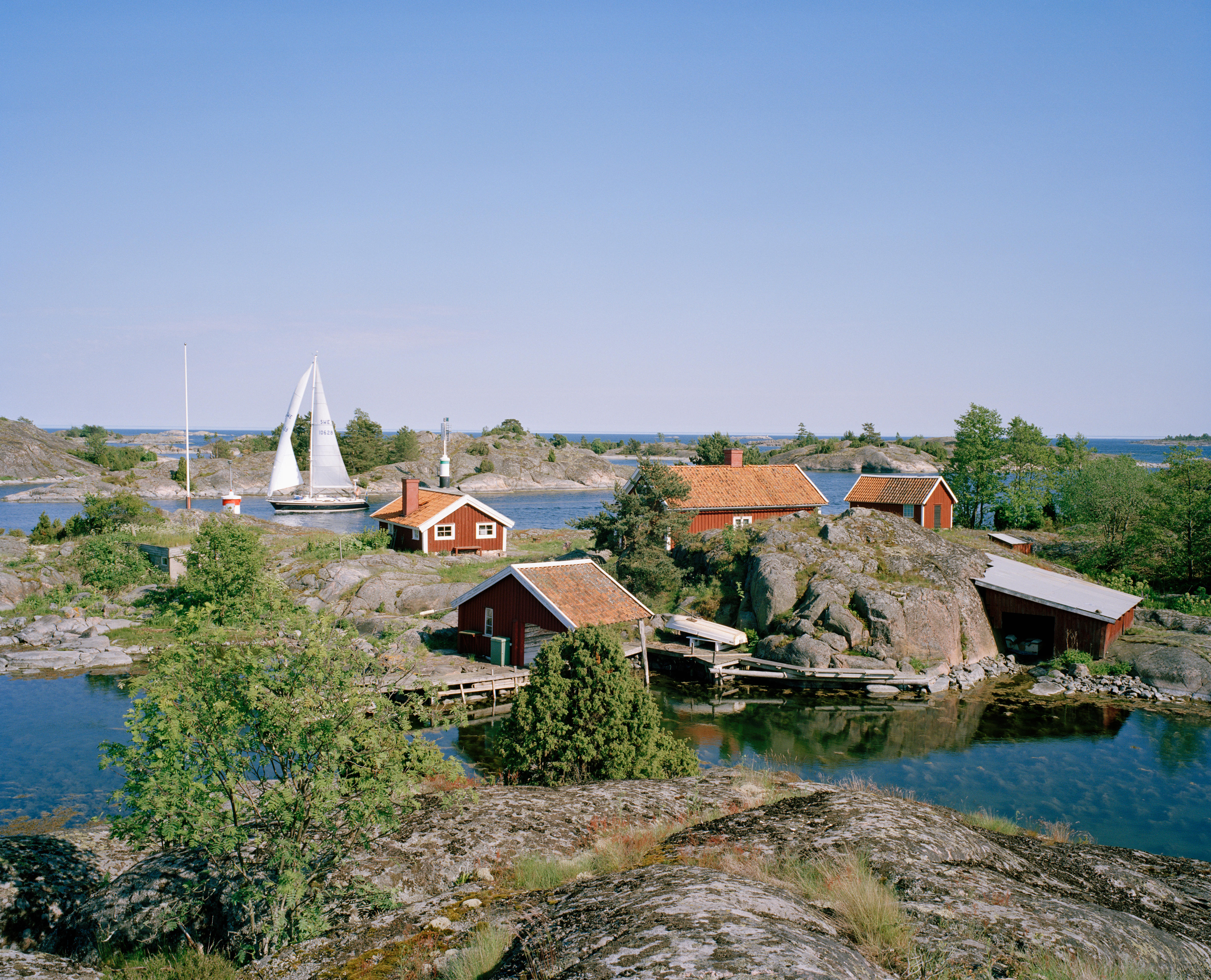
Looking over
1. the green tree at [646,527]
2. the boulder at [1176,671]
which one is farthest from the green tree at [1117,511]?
the green tree at [646,527]

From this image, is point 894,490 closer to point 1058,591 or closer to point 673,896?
point 1058,591

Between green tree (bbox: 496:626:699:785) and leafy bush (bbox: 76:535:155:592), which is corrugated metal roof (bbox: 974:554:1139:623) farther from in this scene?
leafy bush (bbox: 76:535:155:592)

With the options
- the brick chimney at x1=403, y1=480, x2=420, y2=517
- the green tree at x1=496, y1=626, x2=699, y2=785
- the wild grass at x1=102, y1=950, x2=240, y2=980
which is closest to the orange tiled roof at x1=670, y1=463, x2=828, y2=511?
the brick chimney at x1=403, y1=480, x2=420, y2=517

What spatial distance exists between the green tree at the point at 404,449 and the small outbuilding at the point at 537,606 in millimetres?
89887

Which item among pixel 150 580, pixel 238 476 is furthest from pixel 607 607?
pixel 238 476

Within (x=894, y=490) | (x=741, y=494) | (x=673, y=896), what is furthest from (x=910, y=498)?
(x=673, y=896)

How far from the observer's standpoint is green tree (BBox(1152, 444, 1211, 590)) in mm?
39125

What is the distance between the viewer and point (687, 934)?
4840 mm

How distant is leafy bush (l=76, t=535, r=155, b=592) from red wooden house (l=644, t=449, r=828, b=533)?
29730 millimetres

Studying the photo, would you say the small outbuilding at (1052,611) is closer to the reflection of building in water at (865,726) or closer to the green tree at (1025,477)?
the reflection of building in water at (865,726)

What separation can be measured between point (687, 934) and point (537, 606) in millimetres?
22899

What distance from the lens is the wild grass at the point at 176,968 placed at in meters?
6.47

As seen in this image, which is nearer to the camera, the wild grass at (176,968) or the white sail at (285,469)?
the wild grass at (176,968)

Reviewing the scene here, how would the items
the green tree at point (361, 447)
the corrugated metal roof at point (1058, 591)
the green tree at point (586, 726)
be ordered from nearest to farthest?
the green tree at point (586, 726)
the corrugated metal roof at point (1058, 591)
the green tree at point (361, 447)
